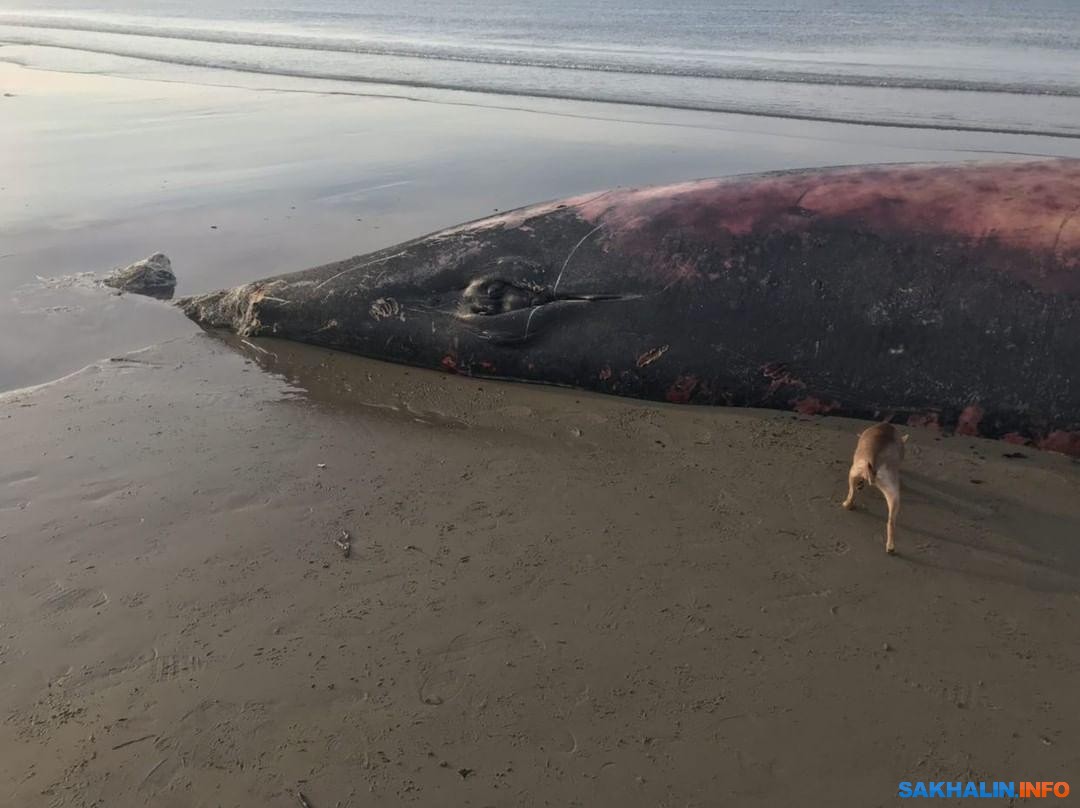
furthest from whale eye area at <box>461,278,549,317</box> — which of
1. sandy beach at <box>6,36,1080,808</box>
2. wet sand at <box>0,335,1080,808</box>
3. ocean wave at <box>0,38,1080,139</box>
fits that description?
ocean wave at <box>0,38,1080,139</box>

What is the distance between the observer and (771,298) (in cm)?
491

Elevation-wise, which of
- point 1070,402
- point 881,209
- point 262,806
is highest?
point 881,209

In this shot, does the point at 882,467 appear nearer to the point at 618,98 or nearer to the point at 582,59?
the point at 618,98

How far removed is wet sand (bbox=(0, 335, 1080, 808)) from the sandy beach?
0.5 inches

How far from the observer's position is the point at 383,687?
9.66ft

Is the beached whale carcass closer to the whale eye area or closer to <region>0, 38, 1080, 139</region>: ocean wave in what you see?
the whale eye area

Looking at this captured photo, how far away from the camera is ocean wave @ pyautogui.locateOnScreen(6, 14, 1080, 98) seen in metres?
15.9

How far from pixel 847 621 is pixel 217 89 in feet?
56.8

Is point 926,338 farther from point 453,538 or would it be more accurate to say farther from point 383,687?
point 383,687

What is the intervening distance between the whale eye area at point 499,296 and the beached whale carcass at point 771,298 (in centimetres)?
1

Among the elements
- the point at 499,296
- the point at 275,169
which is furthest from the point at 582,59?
the point at 499,296

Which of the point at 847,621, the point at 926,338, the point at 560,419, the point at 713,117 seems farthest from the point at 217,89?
the point at 847,621

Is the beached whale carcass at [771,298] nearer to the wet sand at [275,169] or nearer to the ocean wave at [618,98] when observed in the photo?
the wet sand at [275,169]

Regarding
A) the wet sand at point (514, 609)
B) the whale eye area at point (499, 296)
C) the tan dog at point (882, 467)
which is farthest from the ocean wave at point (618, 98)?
the tan dog at point (882, 467)
